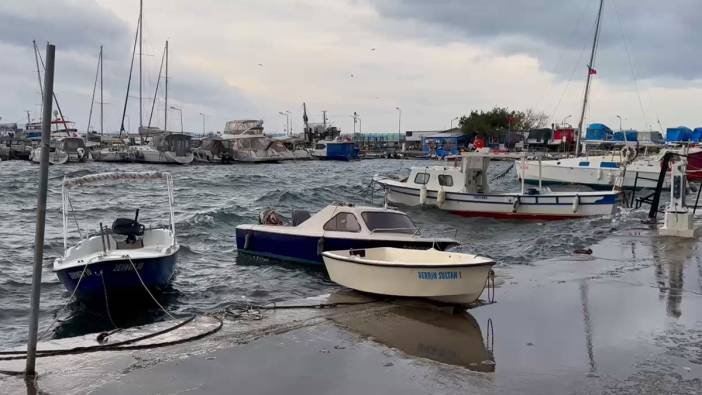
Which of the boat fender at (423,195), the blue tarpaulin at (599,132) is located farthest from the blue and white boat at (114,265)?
the blue tarpaulin at (599,132)

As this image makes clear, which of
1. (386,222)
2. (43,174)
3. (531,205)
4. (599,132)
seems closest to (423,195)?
(531,205)

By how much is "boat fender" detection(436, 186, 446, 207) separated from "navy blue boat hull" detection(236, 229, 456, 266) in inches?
504

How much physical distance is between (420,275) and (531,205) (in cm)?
1743

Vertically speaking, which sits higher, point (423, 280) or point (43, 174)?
point (43, 174)

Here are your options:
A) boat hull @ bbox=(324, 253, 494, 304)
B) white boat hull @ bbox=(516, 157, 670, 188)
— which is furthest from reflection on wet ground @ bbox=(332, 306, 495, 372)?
white boat hull @ bbox=(516, 157, 670, 188)

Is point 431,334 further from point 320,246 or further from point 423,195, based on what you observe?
point 423,195

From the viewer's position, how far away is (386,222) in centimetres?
1507

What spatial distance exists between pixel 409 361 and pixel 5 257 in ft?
45.6

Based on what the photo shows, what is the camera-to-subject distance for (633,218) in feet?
78.4

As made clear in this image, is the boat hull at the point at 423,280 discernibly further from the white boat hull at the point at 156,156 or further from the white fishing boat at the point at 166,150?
the white fishing boat at the point at 166,150

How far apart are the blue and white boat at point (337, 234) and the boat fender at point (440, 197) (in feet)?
41.3

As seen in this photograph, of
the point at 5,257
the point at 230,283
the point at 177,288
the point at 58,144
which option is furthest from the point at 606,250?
the point at 58,144

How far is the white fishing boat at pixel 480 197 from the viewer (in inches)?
1011

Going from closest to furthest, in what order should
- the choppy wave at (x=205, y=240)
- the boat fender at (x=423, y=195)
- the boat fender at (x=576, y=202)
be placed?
the choppy wave at (x=205, y=240), the boat fender at (x=576, y=202), the boat fender at (x=423, y=195)
